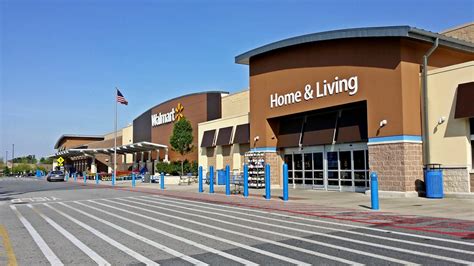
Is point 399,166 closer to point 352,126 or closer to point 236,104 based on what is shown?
point 352,126

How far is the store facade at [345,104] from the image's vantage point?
19.4m

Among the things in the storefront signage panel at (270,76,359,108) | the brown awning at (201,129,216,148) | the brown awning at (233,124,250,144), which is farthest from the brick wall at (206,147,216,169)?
the storefront signage panel at (270,76,359,108)

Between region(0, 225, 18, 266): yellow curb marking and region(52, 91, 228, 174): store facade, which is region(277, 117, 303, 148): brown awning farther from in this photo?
region(0, 225, 18, 266): yellow curb marking

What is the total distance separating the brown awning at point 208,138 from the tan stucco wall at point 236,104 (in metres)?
2.27

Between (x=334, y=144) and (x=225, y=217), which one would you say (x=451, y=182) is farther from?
(x=225, y=217)

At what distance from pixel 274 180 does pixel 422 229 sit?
17351 millimetres

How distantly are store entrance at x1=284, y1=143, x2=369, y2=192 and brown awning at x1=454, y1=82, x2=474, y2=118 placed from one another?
15.8 feet

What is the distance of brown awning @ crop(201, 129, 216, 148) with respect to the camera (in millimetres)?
37900

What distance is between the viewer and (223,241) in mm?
9219

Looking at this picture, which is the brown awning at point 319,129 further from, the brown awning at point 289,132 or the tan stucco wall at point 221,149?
the tan stucco wall at point 221,149

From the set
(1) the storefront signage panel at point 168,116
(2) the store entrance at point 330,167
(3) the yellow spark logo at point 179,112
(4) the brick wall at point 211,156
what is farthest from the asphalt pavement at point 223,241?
(1) the storefront signage panel at point 168,116

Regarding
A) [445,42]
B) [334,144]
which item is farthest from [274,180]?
[445,42]

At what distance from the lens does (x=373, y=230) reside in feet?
33.9

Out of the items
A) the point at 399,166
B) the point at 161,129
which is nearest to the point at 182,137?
the point at 161,129
